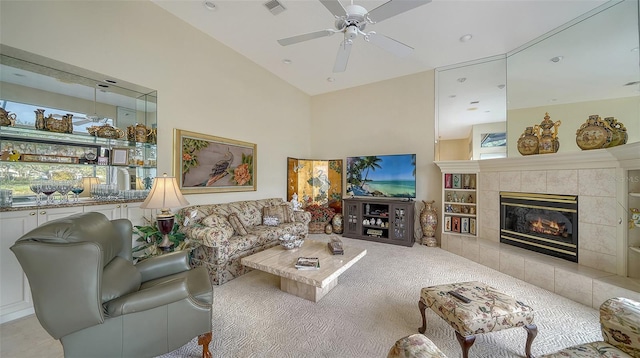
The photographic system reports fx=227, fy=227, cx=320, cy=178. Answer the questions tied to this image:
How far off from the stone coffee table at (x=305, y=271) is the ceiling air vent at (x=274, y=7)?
9.75ft

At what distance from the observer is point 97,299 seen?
1228 mm

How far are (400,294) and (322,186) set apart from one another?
3366 millimetres

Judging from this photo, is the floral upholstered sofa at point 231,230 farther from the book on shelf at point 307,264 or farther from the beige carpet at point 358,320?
the book on shelf at point 307,264

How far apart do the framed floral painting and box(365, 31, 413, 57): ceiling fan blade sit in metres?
2.69

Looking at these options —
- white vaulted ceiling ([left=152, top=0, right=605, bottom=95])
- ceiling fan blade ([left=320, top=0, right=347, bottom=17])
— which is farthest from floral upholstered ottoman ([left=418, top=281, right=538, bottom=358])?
white vaulted ceiling ([left=152, top=0, right=605, bottom=95])

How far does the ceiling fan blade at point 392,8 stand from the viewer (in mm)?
1797

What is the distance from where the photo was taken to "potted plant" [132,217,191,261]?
2.57 meters

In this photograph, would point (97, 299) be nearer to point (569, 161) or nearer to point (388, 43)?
point (388, 43)

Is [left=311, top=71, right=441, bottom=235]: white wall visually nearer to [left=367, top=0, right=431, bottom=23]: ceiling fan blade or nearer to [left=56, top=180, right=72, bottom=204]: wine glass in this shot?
[left=367, top=0, right=431, bottom=23]: ceiling fan blade

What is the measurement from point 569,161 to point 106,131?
550cm

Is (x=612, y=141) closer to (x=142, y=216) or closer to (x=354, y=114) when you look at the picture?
(x=354, y=114)

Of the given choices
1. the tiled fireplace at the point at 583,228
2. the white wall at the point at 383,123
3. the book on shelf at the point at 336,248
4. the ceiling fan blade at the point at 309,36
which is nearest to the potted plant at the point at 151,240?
the book on shelf at the point at 336,248

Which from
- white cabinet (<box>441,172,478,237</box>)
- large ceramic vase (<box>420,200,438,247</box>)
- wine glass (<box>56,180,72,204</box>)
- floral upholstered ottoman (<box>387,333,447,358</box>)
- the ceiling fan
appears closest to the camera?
floral upholstered ottoman (<box>387,333,447,358</box>)

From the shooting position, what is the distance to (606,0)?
2643 mm
